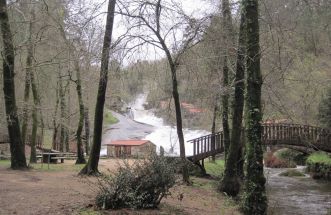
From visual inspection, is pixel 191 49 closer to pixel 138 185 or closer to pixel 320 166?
pixel 138 185

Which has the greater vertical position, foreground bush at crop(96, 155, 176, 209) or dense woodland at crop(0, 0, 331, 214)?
dense woodland at crop(0, 0, 331, 214)

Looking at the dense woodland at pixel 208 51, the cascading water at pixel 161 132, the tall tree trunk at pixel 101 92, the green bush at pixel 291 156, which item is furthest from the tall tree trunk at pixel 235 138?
the green bush at pixel 291 156

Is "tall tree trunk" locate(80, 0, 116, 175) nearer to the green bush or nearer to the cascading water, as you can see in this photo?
the cascading water

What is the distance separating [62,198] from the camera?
421 inches

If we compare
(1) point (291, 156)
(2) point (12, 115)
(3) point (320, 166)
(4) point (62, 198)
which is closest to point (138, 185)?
(4) point (62, 198)

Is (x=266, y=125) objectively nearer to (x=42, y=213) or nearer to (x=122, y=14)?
(x=122, y=14)

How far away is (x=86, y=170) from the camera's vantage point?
17.2 metres

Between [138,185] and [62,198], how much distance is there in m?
2.10

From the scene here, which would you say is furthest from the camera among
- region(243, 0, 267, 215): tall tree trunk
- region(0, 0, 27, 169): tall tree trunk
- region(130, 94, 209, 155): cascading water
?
region(130, 94, 209, 155): cascading water

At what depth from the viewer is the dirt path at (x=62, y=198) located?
9273 mm

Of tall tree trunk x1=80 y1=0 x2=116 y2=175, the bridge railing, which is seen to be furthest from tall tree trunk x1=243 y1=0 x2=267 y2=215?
the bridge railing

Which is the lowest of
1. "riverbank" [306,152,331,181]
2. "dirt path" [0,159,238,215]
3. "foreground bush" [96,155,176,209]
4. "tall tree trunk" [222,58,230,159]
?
"riverbank" [306,152,331,181]

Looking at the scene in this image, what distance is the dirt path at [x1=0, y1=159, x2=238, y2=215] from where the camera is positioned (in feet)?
30.4

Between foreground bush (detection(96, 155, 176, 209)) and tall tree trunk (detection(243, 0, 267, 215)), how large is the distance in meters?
1.82
